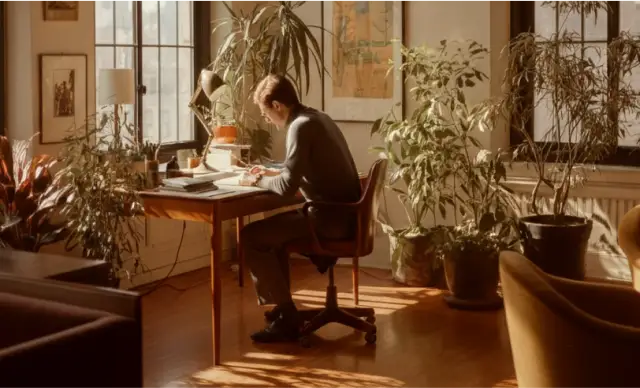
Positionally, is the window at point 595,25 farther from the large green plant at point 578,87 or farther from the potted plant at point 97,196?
the potted plant at point 97,196

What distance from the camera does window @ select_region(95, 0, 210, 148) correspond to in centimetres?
704

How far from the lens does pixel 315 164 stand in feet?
18.5

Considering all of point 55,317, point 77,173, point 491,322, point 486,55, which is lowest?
point 491,322

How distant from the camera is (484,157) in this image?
6.63 metres

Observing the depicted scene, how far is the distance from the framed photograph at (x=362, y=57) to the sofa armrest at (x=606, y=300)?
3.71 meters

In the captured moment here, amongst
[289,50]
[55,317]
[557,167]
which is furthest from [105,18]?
[55,317]

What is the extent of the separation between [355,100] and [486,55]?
1039mm

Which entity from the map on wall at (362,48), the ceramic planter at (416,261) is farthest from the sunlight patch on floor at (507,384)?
the map on wall at (362,48)

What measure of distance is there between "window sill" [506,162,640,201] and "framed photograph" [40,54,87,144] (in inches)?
109

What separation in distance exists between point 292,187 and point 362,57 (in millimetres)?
2345

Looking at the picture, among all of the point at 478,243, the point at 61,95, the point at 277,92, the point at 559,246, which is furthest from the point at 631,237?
the point at 61,95

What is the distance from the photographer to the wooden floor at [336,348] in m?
5.11

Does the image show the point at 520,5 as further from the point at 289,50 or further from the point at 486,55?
the point at 289,50

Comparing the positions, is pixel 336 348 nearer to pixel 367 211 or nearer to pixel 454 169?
pixel 367 211
